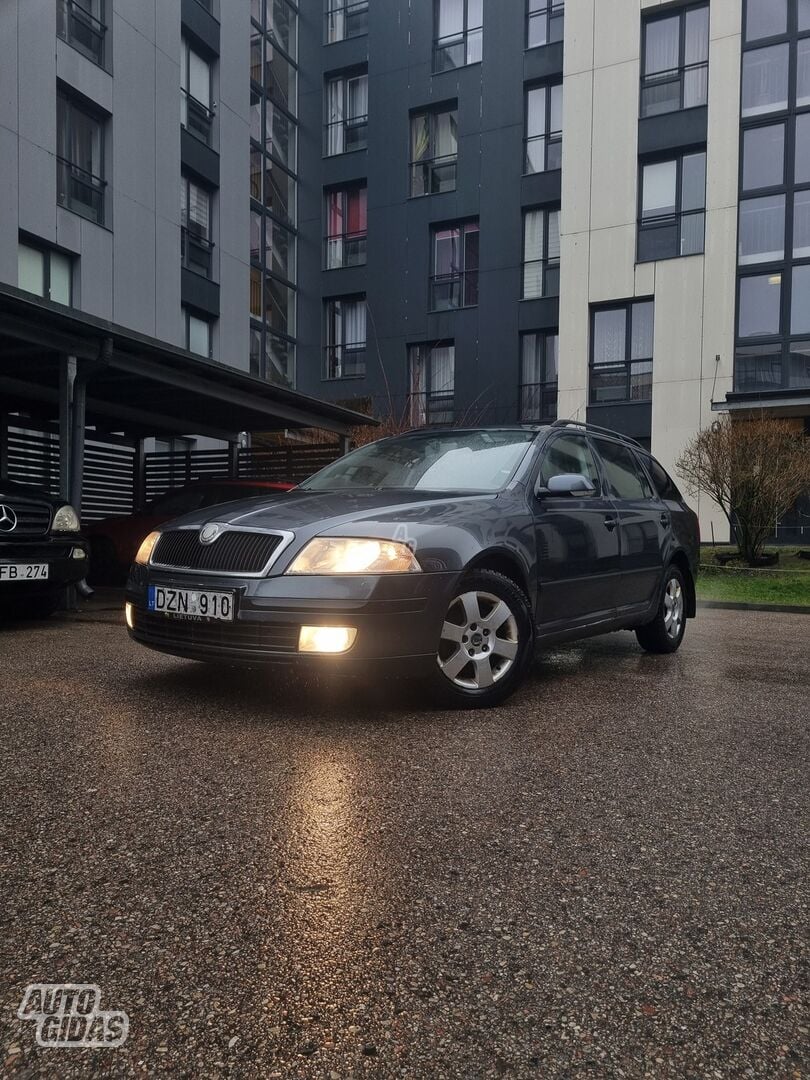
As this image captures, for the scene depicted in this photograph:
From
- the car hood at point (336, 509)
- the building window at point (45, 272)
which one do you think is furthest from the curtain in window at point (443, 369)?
the car hood at point (336, 509)

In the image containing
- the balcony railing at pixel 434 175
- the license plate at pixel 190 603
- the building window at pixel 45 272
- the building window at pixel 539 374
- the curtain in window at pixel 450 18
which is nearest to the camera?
the license plate at pixel 190 603

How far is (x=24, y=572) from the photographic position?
6.90m

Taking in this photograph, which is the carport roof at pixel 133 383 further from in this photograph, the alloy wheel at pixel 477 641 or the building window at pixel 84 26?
the building window at pixel 84 26

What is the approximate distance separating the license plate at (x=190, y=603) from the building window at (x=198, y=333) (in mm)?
15845

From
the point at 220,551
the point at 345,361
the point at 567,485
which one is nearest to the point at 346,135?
the point at 345,361

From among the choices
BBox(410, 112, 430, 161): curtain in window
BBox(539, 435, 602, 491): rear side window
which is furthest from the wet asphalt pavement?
BBox(410, 112, 430, 161): curtain in window

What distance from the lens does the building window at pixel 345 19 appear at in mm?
26984

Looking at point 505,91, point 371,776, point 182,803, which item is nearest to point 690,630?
point 371,776

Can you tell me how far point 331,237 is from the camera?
90.5ft

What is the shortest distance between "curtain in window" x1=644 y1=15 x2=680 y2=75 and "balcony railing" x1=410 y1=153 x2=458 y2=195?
574 cm

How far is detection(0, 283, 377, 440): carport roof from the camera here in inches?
325

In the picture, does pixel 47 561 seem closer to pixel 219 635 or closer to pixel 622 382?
pixel 219 635

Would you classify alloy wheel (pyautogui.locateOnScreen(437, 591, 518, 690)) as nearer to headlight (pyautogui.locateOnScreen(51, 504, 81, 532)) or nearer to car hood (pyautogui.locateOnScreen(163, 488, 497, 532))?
car hood (pyautogui.locateOnScreen(163, 488, 497, 532))

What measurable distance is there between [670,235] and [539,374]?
483 cm
